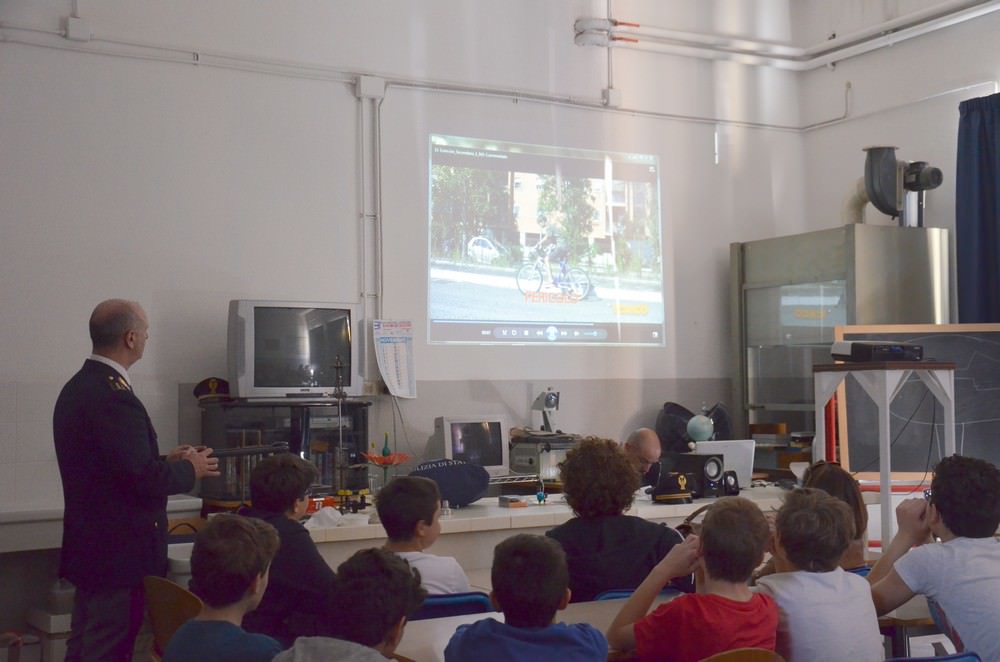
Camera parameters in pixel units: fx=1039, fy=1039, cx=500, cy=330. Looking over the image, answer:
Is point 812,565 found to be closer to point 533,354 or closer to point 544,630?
point 544,630

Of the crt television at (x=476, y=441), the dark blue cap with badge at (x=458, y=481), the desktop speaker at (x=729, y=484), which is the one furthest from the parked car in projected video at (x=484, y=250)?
the desktop speaker at (x=729, y=484)

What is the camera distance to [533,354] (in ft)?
21.5

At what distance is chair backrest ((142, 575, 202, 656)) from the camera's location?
280cm

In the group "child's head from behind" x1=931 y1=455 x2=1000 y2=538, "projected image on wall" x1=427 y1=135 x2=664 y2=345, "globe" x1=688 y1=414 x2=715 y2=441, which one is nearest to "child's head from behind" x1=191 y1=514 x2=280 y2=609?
"child's head from behind" x1=931 y1=455 x2=1000 y2=538

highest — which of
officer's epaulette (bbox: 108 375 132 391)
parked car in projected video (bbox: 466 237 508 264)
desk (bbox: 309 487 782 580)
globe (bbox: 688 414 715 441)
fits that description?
parked car in projected video (bbox: 466 237 508 264)

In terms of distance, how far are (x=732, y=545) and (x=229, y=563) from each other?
1.10m

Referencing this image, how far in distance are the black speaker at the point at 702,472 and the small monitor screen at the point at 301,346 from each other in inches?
70.9

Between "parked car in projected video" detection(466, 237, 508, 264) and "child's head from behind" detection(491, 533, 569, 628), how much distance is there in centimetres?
436

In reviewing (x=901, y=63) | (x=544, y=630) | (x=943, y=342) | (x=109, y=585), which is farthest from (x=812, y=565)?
(x=901, y=63)

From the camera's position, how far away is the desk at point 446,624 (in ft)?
7.63

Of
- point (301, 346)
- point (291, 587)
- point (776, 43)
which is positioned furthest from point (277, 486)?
point (776, 43)

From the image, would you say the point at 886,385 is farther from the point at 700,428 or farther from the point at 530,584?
the point at 530,584

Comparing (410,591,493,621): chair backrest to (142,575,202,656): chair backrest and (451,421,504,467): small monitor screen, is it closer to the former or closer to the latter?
(142,575,202,656): chair backrest

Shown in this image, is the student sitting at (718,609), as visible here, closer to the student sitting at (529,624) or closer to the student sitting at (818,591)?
the student sitting at (818,591)
